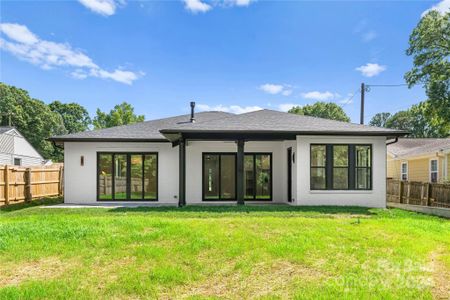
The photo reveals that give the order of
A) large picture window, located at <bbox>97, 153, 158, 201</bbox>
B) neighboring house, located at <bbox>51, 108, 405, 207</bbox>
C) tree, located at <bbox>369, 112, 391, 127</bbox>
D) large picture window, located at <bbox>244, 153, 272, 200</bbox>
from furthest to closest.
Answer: tree, located at <bbox>369, 112, 391, 127</bbox> < large picture window, located at <bbox>244, 153, 272, 200</bbox> < large picture window, located at <bbox>97, 153, 158, 201</bbox> < neighboring house, located at <bbox>51, 108, 405, 207</bbox>

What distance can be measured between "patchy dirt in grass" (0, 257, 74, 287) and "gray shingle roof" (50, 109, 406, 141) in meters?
6.32

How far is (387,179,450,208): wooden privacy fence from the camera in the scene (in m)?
13.3

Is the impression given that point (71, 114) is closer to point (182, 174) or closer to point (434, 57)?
point (182, 174)

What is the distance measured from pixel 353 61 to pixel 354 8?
8.04 metres

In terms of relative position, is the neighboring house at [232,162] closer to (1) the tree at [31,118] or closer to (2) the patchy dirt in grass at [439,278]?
(2) the patchy dirt in grass at [439,278]

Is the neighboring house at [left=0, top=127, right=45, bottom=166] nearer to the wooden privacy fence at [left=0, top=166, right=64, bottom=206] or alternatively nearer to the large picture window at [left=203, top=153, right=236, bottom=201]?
the wooden privacy fence at [left=0, top=166, right=64, bottom=206]

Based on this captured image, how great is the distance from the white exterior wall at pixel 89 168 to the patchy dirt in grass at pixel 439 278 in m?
9.65

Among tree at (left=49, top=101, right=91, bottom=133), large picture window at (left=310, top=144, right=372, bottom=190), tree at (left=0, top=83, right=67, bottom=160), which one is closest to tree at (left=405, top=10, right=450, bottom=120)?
large picture window at (left=310, top=144, right=372, bottom=190)

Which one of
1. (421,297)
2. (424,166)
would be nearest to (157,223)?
(421,297)

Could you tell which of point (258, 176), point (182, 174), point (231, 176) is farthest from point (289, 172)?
point (182, 174)

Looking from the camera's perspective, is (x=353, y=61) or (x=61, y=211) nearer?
(x=61, y=211)

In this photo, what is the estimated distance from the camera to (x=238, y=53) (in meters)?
18.8

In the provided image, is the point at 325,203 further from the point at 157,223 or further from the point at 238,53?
the point at 238,53

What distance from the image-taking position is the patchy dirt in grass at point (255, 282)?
4.37 meters
